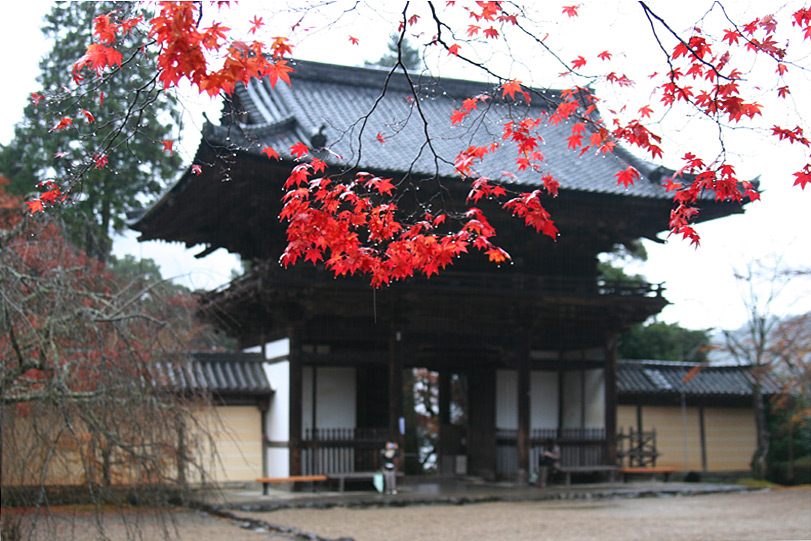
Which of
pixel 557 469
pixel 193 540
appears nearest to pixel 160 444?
pixel 193 540

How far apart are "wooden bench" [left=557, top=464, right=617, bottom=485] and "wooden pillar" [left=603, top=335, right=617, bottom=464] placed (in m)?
0.19

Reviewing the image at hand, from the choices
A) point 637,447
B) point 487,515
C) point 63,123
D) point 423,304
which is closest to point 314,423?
point 423,304

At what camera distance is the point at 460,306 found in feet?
54.9

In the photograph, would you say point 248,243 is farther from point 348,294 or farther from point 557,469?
point 557,469

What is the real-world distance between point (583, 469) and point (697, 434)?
197 inches

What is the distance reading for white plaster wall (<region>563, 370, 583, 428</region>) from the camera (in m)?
18.7

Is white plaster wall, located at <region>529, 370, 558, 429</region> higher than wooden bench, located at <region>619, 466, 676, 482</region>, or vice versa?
white plaster wall, located at <region>529, 370, 558, 429</region>

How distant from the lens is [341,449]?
53.4 ft

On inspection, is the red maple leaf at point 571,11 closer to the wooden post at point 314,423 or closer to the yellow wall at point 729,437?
the wooden post at point 314,423

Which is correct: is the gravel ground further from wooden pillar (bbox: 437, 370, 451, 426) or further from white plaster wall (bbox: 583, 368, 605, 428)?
wooden pillar (bbox: 437, 370, 451, 426)

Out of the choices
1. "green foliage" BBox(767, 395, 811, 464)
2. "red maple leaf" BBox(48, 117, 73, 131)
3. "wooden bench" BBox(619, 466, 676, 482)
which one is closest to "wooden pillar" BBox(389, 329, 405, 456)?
"wooden bench" BBox(619, 466, 676, 482)

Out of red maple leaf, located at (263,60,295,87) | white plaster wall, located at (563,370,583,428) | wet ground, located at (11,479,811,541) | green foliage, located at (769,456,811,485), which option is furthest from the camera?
green foliage, located at (769,456,811,485)

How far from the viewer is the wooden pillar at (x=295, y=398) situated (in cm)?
1588

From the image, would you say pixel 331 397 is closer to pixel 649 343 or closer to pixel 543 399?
pixel 543 399
